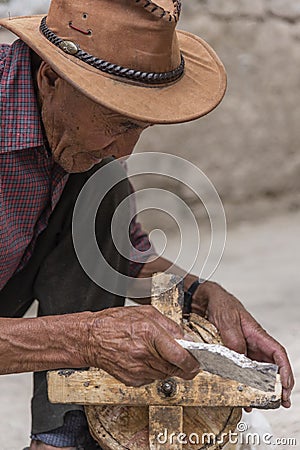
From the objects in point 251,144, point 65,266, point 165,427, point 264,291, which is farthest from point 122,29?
point 251,144

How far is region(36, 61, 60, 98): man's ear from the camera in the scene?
6.68 ft

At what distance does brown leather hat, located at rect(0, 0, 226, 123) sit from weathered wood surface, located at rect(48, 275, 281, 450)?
0.55m

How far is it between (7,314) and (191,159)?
1.86 metres

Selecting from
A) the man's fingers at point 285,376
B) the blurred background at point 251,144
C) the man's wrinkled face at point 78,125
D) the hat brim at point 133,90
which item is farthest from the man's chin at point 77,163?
the blurred background at point 251,144

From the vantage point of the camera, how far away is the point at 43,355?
6.44 ft

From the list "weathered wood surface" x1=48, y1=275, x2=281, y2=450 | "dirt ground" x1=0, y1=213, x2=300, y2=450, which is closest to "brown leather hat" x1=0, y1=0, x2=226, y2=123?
"weathered wood surface" x1=48, y1=275, x2=281, y2=450

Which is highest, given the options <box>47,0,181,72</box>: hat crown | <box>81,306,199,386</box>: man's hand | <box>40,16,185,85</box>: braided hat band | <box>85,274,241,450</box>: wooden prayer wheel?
<box>47,0,181,72</box>: hat crown

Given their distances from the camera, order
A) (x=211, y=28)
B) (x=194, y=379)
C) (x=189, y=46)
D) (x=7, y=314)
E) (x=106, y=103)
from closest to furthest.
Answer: (x=106, y=103), (x=194, y=379), (x=189, y=46), (x=7, y=314), (x=211, y=28)

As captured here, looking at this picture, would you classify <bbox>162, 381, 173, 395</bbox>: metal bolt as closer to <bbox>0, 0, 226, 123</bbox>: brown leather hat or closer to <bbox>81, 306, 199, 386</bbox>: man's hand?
<bbox>81, 306, 199, 386</bbox>: man's hand

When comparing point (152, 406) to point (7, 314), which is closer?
point (152, 406)

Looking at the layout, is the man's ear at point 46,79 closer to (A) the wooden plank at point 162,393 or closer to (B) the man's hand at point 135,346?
(B) the man's hand at point 135,346

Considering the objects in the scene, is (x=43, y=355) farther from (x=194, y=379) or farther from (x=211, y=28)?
(x=211, y=28)

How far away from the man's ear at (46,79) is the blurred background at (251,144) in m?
1.74

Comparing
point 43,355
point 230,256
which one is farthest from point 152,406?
point 230,256
